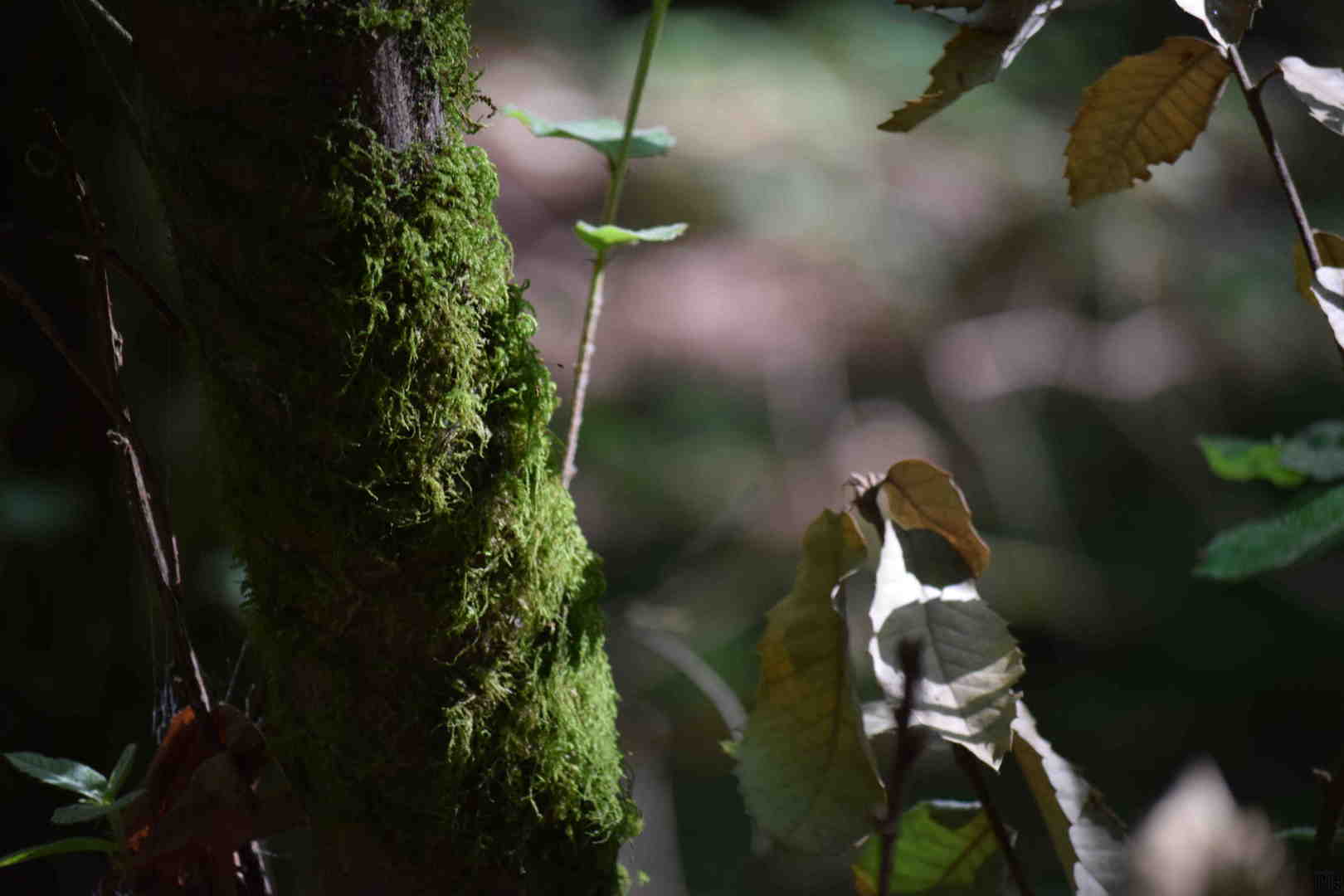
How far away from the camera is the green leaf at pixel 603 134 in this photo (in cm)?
75

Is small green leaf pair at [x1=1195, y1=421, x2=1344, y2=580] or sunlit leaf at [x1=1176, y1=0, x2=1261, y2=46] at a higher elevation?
sunlit leaf at [x1=1176, y1=0, x2=1261, y2=46]

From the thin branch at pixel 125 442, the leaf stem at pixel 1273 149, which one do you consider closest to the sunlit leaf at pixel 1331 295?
the leaf stem at pixel 1273 149

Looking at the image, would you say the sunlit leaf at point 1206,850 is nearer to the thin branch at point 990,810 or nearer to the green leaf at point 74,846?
the thin branch at point 990,810

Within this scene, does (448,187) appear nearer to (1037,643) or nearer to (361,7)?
(361,7)

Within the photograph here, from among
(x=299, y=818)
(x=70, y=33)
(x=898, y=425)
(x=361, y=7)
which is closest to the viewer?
(x=361, y=7)

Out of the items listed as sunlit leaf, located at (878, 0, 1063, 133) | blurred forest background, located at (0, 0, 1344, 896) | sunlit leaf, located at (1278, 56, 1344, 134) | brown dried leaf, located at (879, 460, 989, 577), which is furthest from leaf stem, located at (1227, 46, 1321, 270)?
blurred forest background, located at (0, 0, 1344, 896)

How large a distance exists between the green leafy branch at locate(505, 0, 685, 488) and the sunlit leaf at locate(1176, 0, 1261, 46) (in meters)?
0.32

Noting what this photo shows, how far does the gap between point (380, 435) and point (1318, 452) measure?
30.7 inches

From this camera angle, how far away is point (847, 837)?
0.59 meters

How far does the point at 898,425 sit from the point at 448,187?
2.55 meters

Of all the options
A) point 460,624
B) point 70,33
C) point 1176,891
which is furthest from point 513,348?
point 70,33

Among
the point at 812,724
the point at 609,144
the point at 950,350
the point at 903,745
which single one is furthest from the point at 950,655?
the point at 950,350

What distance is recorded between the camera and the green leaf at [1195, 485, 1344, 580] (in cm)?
79

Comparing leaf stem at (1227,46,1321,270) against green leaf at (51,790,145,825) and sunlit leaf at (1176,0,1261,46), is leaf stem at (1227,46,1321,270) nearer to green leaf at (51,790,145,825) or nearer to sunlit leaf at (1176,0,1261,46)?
sunlit leaf at (1176,0,1261,46)
